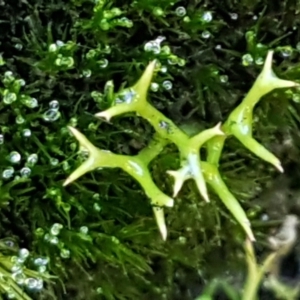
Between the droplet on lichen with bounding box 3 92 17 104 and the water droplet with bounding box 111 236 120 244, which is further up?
the droplet on lichen with bounding box 3 92 17 104

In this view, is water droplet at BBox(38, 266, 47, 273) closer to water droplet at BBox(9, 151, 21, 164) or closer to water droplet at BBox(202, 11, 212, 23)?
water droplet at BBox(9, 151, 21, 164)

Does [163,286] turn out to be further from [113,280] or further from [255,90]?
[255,90]

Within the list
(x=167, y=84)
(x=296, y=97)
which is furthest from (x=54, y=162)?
(x=296, y=97)

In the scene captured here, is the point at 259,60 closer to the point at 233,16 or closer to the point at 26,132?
the point at 233,16

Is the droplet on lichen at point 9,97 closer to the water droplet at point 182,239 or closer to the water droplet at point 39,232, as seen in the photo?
the water droplet at point 39,232

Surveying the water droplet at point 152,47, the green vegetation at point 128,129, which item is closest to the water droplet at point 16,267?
the green vegetation at point 128,129

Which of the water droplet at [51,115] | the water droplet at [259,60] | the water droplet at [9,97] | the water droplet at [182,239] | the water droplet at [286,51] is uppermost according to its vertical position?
the water droplet at [286,51]

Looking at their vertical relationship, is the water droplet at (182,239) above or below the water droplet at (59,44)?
below

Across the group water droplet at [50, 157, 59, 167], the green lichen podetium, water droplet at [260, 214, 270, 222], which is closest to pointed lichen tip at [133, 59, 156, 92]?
the green lichen podetium
